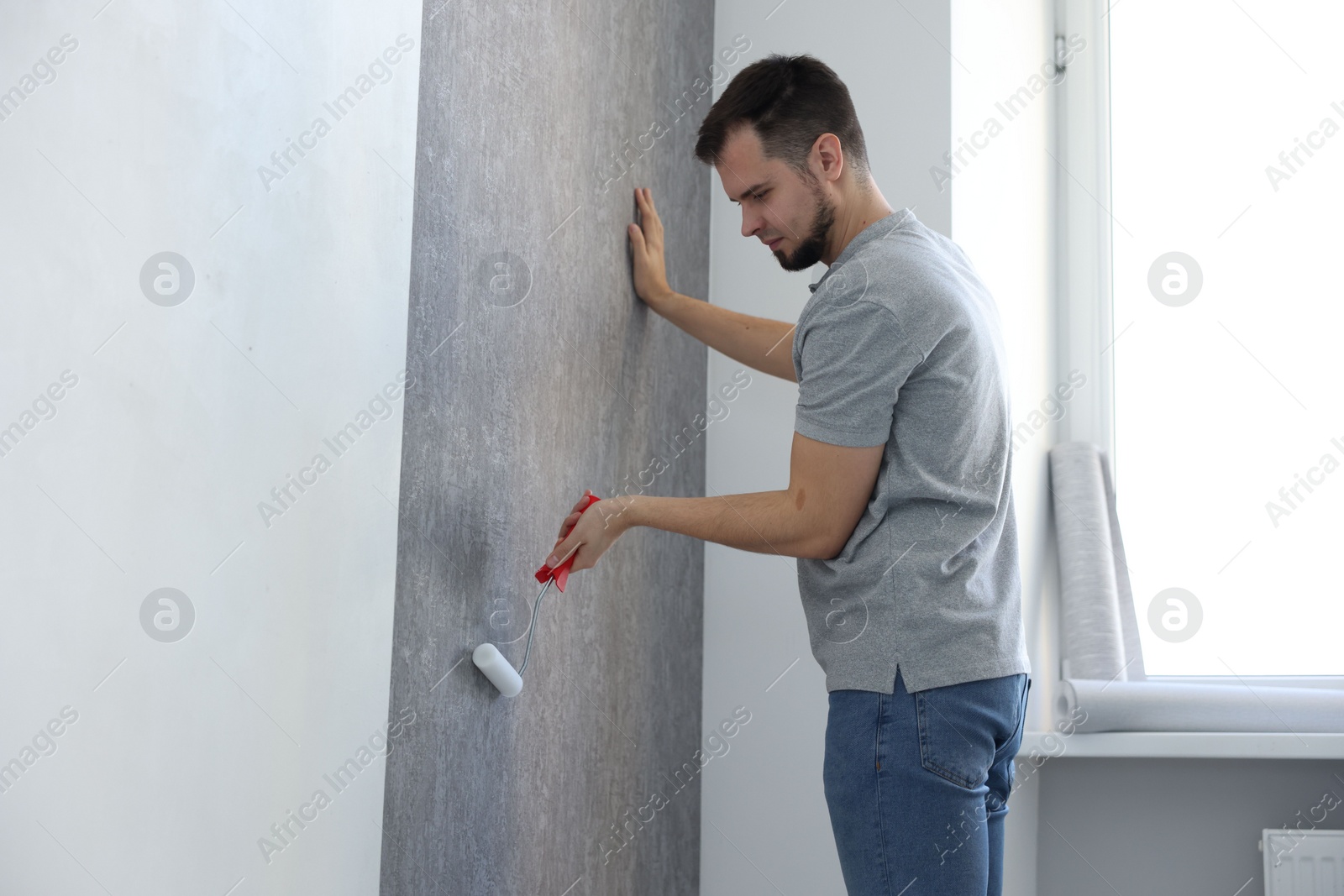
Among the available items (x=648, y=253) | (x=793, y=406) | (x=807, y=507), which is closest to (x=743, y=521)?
(x=807, y=507)

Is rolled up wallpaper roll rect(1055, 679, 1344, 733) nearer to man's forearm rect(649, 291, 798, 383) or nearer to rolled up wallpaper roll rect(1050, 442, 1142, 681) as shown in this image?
rolled up wallpaper roll rect(1050, 442, 1142, 681)

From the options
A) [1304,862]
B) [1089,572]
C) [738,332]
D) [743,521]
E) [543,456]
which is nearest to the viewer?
[743,521]

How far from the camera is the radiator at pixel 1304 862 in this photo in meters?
1.91

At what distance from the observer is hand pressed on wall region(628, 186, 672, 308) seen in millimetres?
1767

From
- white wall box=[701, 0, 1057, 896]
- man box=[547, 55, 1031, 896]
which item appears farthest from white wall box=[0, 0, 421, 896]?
white wall box=[701, 0, 1057, 896]

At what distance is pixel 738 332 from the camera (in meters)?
1.73

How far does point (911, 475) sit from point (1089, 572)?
3.82ft

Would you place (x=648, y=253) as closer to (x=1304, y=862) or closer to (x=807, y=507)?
(x=807, y=507)

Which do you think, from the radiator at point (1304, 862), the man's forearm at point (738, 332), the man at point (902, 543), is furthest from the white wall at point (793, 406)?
the man at point (902, 543)

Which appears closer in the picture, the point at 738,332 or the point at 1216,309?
the point at 738,332

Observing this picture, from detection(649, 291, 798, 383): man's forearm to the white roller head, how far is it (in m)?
0.63

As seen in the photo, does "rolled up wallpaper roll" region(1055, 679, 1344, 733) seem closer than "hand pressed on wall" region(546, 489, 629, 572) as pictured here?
No

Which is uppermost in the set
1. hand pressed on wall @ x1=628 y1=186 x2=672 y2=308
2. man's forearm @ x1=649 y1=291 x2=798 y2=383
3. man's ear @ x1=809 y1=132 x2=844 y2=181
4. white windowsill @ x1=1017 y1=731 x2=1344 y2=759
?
man's ear @ x1=809 y1=132 x2=844 y2=181

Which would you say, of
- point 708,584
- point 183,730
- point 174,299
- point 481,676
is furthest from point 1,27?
point 708,584
